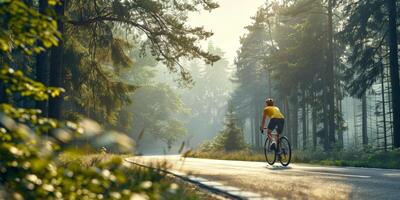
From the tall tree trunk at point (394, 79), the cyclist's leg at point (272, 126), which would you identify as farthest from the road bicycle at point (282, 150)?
the tall tree trunk at point (394, 79)

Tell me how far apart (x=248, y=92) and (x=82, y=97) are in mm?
56998

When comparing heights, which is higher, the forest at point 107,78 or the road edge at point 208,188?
the forest at point 107,78

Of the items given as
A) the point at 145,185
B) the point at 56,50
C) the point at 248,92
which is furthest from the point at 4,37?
the point at 248,92

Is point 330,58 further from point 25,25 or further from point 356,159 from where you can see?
point 25,25

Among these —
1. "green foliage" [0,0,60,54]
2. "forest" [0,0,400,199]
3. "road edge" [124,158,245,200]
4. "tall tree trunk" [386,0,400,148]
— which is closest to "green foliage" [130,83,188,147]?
"forest" [0,0,400,199]

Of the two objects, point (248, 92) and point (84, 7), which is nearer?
point (84, 7)

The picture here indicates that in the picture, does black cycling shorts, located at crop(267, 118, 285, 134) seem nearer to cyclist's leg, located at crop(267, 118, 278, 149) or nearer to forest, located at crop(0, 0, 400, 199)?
cyclist's leg, located at crop(267, 118, 278, 149)

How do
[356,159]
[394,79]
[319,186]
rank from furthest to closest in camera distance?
[394,79] < [356,159] < [319,186]

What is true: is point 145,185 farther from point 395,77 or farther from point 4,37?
point 395,77

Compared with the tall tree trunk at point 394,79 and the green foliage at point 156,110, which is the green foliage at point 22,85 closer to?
the tall tree trunk at point 394,79

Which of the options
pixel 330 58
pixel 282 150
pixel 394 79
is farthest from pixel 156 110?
pixel 282 150

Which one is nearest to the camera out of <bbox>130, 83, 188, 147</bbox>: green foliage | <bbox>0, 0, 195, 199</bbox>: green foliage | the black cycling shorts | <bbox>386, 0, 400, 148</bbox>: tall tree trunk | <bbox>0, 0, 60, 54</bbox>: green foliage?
<bbox>0, 0, 195, 199</bbox>: green foliage

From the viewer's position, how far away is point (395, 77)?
859 inches

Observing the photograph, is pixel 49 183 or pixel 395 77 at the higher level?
pixel 395 77
